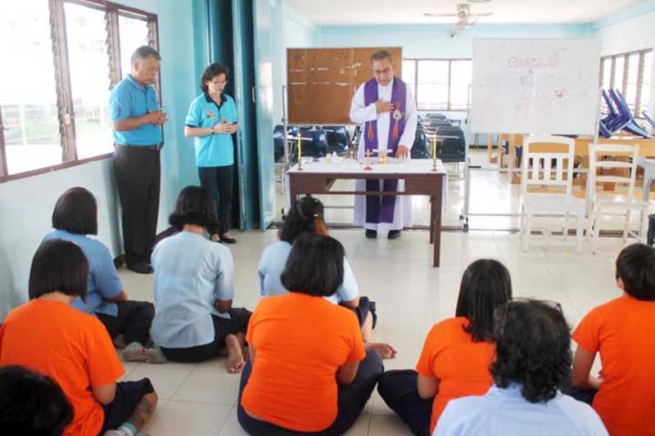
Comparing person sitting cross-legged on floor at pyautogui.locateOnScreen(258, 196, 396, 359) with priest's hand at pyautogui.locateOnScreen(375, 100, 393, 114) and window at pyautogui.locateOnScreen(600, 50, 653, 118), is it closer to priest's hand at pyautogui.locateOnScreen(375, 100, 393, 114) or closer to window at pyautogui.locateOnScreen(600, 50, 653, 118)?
priest's hand at pyautogui.locateOnScreen(375, 100, 393, 114)

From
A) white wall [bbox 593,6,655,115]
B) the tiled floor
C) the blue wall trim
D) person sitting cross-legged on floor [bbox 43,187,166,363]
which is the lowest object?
the tiled floor

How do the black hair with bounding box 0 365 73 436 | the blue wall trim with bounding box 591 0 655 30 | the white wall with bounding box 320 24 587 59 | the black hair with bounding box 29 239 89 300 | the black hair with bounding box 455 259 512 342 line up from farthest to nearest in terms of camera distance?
the white wall with bounding box 320 24 587 59, the blue wall trim with bounding box 591 0 655 30, the black hair with bounding box 29 239 89 300, the black hair with bounding box 455 259 512 342, the black hair with bounding box 0 365 73 436

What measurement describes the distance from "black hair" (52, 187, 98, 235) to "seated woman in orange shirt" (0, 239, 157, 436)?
798mm

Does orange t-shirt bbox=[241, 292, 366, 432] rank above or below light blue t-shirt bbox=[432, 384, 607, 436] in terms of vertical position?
below

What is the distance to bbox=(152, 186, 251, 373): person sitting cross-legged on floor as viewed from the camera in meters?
2.83

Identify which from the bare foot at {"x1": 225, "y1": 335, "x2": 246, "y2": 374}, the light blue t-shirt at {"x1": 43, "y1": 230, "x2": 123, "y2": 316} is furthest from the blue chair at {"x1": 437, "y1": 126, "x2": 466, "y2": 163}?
the light blue t-shirt at {"x1": 43, "y1": 230, "x2": 123, "y2": 316}

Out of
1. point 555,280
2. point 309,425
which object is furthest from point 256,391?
point 555,280

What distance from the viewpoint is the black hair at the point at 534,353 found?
4.23 feet

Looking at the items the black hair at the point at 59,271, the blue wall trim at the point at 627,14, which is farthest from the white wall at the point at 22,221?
the blue wall trim at the point at 627,14

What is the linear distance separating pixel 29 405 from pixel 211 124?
156 inches

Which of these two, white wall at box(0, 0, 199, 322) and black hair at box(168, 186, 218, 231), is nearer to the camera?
black hair at box(168, 186, 218, 231)

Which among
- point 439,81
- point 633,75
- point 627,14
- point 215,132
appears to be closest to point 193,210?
point 215,132

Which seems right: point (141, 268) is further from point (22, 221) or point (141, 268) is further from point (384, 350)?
point (384, 350)

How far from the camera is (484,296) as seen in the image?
1838mm
